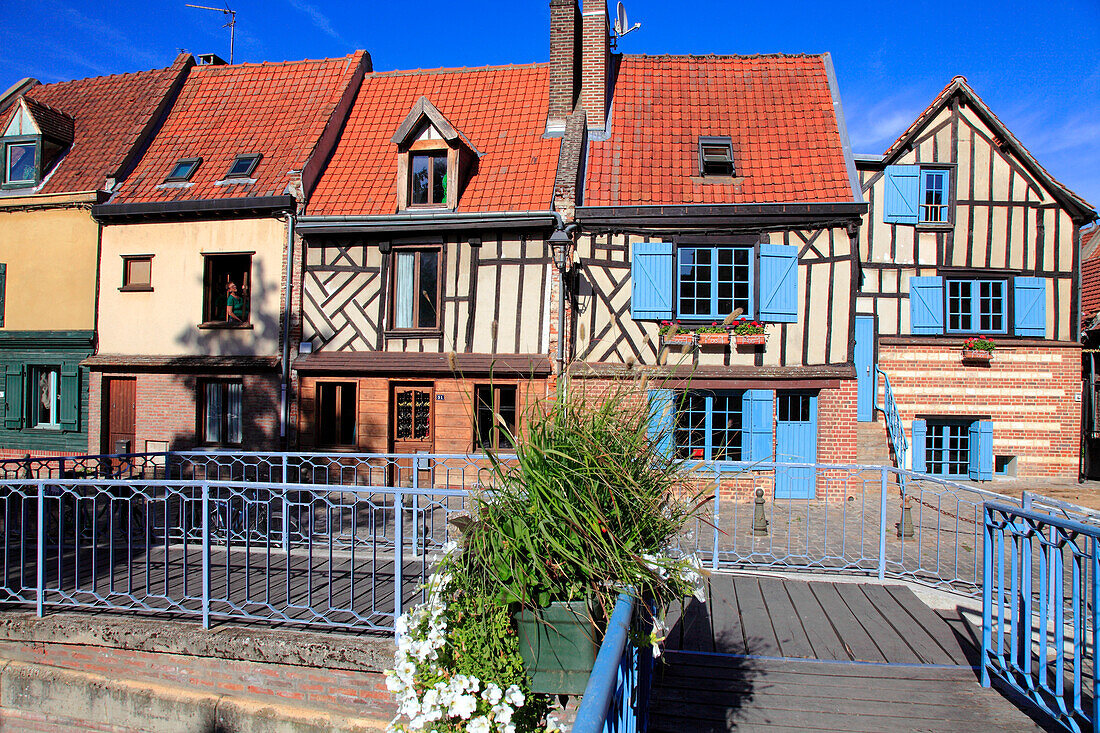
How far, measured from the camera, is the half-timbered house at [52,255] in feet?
46.7

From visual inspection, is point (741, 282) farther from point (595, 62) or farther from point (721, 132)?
point (595, 62)

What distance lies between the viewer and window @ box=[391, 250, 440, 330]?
1307 centimetres

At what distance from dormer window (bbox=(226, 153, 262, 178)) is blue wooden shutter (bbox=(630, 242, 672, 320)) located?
8.25 metres

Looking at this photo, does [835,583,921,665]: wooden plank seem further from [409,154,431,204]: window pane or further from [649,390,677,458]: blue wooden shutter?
[409,154,431,204]: window pane

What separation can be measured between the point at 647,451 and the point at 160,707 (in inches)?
170

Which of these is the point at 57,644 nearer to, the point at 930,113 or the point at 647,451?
the point at 647,451

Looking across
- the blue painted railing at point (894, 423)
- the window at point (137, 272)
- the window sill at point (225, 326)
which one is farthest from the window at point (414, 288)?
the blue painted railing at point (894, 423)

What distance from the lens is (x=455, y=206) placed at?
13000mm

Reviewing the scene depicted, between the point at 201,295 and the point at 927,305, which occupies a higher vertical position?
the point at 927,305

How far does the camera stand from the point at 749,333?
39.9 ft

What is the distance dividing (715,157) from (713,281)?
8.66 ft

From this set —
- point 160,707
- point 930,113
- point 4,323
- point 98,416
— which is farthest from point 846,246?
point 4,323

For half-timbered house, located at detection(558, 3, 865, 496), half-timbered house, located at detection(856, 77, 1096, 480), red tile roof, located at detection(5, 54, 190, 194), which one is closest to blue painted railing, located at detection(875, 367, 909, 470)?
half-timbered house, located at detection(856, 77, 1096, 480)

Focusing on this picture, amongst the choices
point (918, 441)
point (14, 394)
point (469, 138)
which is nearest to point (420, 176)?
point (469, 138)
